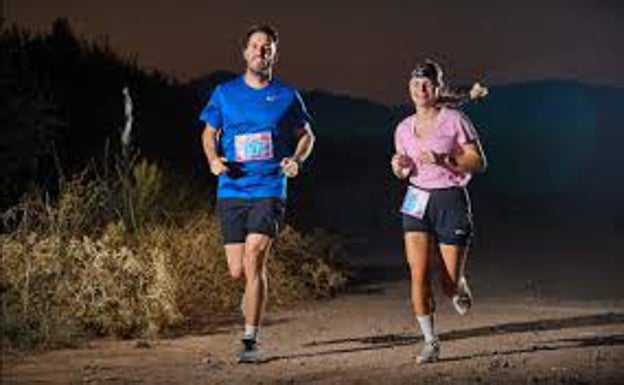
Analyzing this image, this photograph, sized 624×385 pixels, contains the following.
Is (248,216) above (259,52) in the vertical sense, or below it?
below

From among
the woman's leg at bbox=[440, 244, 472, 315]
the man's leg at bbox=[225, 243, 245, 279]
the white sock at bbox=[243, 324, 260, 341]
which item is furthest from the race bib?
the white sock at bbox=[243, 324, 260, 341]

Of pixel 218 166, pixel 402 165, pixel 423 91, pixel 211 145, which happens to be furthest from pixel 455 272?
pixel 211 145

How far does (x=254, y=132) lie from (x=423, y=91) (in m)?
1.31

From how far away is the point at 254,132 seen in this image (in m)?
11.0

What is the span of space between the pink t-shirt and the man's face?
3.89 feet

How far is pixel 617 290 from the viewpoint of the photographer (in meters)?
16.3

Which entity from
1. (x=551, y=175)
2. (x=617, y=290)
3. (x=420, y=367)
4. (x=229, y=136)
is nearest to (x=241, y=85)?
(x=229, y=136)

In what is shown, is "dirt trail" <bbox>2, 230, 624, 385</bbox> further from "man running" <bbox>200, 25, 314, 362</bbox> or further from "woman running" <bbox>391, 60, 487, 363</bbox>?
"man running" <bbox>200, 25, 314, 362</bbox>

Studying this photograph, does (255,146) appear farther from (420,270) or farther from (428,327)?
(428,327)

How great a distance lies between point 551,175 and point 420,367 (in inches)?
1638

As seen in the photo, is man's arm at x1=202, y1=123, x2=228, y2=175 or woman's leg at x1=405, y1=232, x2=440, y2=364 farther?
man's arm at x1=202, y1=123, x2=228, y2=175

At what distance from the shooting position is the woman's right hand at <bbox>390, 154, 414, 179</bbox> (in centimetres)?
1066

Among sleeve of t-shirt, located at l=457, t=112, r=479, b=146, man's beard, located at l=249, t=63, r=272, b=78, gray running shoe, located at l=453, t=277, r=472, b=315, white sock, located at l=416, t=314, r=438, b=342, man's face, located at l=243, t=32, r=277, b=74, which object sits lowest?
white sock, located at l=416, t=314, r=438, b=342

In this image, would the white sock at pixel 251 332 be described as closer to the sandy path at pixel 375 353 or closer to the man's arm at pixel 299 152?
the sandy path at pixel 375 353
